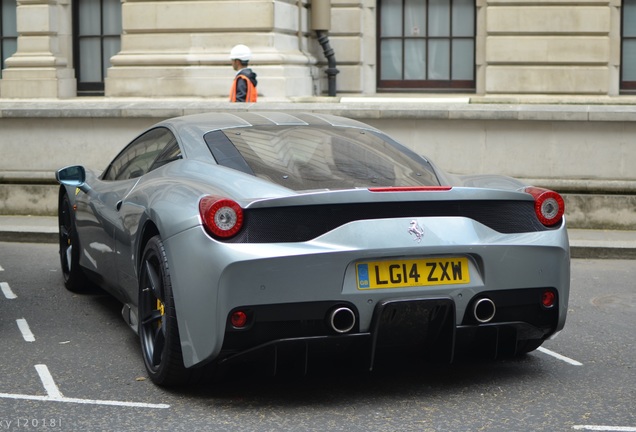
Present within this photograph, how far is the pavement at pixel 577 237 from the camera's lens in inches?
420

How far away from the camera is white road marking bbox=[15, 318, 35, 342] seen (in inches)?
272

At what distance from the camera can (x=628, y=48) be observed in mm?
21406

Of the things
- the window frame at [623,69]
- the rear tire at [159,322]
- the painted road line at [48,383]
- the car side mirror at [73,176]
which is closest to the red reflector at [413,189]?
the rear tire at [159,322]

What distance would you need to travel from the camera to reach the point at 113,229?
6.82 m

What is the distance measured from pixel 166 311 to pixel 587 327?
302 centimetres

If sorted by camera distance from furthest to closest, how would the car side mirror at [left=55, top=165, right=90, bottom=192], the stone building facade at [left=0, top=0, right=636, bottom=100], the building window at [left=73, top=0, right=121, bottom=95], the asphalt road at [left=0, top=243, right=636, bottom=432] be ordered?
the building window at [left=73, top=0, right=121, bottom=95] < the stone building facade at [left=0, top=0, right=636, bottom=100] < the car side mirror at [left=55, top=165, right=90, bottom=192] < the asphalt road at [left=0, top=243, right=636, bottom=432]

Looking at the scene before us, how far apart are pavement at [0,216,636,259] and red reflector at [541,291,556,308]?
4911 millimetres

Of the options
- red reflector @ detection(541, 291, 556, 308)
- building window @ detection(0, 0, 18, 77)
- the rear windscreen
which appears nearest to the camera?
red reflector @ detection(541, 291, 556, 308)

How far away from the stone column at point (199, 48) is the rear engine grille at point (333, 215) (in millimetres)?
12250

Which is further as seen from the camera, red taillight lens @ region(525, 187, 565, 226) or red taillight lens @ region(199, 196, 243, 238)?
red taillight lens @ region(525, 187, 565, 226)

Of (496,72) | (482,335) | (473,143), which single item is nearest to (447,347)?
(482,335)

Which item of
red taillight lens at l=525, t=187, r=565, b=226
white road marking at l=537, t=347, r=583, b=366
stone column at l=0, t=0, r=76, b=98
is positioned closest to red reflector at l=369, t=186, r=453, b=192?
red taillight lens at l=525, t=187, r=565, b=226

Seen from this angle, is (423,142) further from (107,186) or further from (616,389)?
(616,389)

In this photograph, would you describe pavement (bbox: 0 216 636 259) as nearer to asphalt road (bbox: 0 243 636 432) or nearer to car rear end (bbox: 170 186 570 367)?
asphalt road (bbox: 0 243 636 432)
